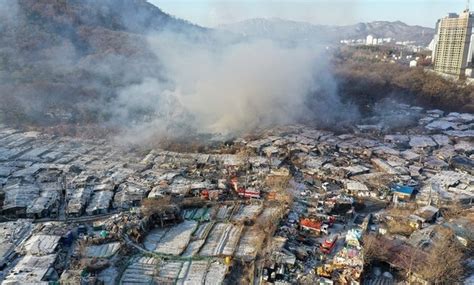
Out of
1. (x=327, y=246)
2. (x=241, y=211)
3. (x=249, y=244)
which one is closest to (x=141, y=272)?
(x=249, y=244)

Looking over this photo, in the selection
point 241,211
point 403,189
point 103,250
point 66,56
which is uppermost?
point 66,56

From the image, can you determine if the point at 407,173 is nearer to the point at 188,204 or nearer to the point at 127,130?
the point at 188,204

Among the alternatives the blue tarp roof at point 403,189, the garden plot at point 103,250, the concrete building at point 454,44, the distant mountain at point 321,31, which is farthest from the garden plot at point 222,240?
the concrete building at point 454,44

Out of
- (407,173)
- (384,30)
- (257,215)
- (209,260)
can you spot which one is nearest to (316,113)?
(407,173)

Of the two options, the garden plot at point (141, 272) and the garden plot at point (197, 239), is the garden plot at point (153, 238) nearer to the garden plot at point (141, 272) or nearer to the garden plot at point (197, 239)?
the garden plot at point (141, 272)

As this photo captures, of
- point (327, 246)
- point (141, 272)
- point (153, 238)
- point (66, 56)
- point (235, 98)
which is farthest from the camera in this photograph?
point (66, 56)

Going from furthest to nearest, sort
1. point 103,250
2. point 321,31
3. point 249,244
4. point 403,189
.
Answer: point 321,31 < point 403,189 < point 249,244 < point 103,250

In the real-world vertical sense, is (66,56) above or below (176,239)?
above

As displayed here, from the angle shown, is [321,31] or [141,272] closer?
[141,272]

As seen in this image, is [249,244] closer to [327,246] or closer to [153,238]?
[327,246]
